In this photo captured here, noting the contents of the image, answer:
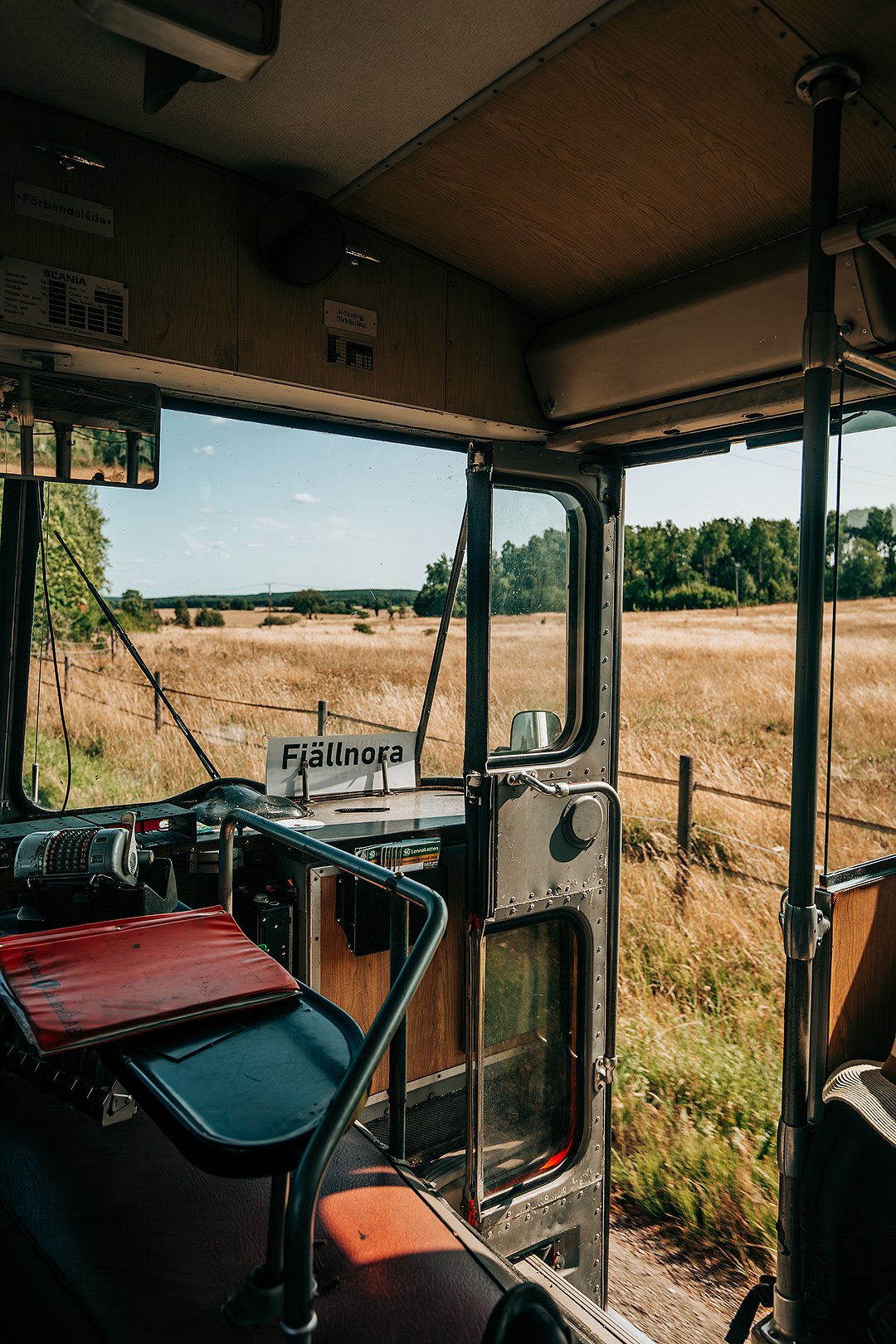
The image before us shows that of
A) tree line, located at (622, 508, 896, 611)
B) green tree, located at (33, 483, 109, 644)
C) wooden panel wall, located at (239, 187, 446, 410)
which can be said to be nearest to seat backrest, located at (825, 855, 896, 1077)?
wooden panel wall, located at (239, 187, 446, 410)

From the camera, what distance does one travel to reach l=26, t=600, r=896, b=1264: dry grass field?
9.11ft

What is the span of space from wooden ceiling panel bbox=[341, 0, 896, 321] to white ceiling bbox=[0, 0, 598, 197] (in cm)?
11

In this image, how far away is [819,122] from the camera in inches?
63.6

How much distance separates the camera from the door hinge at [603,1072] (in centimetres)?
281

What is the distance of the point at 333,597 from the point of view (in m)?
3.38

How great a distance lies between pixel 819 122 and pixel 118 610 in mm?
→ 2221

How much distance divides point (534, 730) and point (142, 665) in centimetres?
131

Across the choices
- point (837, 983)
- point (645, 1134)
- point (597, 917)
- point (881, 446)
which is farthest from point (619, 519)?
point (645, 1134)

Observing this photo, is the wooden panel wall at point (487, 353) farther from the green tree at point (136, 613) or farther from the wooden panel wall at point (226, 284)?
the green tree at point (136, 613)

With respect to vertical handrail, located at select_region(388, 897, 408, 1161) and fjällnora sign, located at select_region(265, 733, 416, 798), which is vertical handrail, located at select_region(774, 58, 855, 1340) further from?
fjällnora sign, located at select_region(265, 733, 416, 798)

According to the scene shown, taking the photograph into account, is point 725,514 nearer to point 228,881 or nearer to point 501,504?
point 501,504

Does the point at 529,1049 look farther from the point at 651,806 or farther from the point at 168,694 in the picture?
the point at 651,806

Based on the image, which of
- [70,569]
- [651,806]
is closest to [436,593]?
[70,569]

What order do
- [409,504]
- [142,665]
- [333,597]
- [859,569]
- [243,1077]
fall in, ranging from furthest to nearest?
[333,597]
[409,504]
[142,665]
[859,569]
[243,1077]
